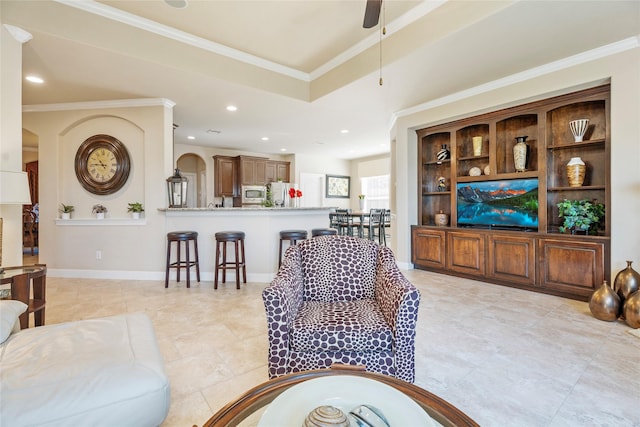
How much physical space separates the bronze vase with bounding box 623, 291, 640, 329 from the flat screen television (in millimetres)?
1381

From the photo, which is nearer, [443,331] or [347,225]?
[443,331]

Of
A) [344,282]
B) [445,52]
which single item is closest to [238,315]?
[344,282]

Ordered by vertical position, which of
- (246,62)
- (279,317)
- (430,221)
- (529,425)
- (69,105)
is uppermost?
(246,62)

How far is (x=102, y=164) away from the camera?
450 centimetres

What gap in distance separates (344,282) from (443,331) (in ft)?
3.71

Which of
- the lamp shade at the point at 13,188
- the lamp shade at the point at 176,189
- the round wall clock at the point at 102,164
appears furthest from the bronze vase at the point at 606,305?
the round wall clock at the point at 102,164

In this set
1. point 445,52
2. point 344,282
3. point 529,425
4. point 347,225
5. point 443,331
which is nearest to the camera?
point 529,425

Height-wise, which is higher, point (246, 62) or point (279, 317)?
point (246, 62)

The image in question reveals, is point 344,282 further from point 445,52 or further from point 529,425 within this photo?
point 445,52

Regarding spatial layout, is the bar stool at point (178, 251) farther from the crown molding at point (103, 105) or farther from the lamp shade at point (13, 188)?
the crown molding at point (103, 105)

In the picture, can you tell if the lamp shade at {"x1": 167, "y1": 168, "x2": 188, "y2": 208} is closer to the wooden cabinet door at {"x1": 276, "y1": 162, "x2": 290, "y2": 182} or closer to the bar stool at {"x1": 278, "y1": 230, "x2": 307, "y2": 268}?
the bar stool at {"x1": 278, "y1": 230, "x2": 307, "y2": 268}

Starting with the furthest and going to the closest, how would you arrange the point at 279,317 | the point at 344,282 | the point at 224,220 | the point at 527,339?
1. the point at 224,220
2. the point at 527,339
3. the point at 344,282
4. the point at 279,317

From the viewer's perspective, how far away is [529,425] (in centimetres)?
144

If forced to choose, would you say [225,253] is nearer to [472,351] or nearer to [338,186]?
[472,351]
